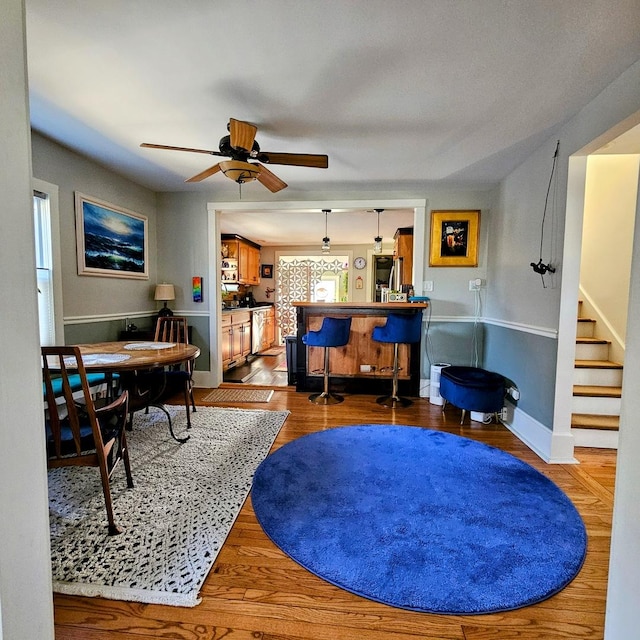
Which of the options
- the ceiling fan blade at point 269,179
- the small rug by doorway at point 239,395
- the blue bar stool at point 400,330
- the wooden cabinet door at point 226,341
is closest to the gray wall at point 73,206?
the wooden cabinet door at point 226,341

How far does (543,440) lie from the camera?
2.48 m

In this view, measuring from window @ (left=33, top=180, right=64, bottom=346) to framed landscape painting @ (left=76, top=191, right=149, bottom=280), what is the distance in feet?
0.79

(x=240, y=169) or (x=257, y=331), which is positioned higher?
(x=240, y=169)

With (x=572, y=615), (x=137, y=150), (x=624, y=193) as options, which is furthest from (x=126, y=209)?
(x=624, y=193)

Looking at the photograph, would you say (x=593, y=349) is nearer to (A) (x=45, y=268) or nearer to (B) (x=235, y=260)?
(A) (x=45, y=268)

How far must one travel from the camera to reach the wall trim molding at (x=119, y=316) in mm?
2975

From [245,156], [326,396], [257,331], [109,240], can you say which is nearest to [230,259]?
[257,331]

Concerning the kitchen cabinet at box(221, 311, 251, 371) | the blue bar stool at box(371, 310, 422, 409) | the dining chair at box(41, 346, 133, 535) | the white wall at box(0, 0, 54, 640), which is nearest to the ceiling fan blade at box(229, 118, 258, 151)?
the white wall at box(0, 0, 54, 640)

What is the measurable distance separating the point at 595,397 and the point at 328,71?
321cm

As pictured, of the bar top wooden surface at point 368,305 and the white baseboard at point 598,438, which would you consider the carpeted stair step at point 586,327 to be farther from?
the bar top wooden surface at point 368,305

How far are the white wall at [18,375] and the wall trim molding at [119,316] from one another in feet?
8.83

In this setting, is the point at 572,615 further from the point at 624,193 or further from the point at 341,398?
the point at 624,193

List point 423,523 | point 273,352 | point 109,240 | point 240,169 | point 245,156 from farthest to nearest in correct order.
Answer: point 273,352, point 109,240, point 245,156, point 240,169, point 423,523

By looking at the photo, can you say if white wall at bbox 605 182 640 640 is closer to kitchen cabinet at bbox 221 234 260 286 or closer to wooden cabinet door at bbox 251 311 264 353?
wooden cabinet door at bbox 251 311 264 353
